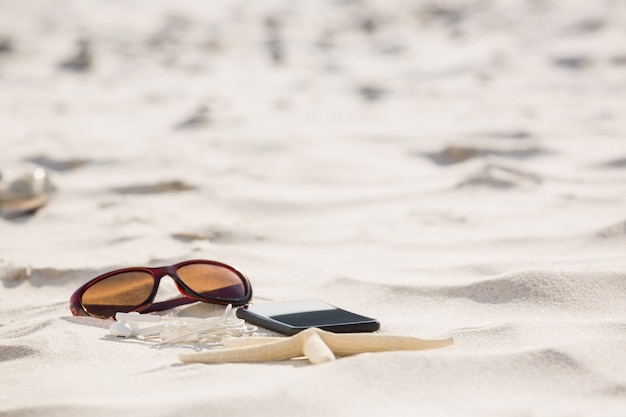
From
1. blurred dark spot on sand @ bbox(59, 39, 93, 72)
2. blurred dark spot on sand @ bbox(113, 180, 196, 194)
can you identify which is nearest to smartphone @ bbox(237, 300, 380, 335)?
blurred dark spot on sand @ bbox(113, 180, 196, 194)

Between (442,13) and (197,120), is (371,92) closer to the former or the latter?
(197,120)

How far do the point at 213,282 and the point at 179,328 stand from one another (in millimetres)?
344

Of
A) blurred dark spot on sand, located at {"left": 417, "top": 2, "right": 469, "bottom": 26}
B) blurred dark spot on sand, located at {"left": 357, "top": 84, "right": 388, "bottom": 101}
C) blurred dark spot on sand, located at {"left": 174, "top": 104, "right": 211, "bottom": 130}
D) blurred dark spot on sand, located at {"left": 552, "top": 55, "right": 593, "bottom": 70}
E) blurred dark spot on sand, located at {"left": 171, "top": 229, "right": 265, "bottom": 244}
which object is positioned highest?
blurred dark spot on sand, located at {"left": 417, "top": 2, "right": 469, "bottom": 26}

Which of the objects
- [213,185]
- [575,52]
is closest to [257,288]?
[213,185]

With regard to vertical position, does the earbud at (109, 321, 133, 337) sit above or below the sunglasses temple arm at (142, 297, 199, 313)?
below

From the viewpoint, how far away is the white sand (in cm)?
168

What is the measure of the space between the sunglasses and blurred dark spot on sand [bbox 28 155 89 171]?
2.27m

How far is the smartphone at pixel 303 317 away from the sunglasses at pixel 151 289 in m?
0.12

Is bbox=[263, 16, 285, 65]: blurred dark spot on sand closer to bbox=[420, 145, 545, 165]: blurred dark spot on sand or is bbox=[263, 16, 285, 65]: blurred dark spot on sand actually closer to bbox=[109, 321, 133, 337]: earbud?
bbox=[420, 145, 545, 165]: blurred dark spot on sand

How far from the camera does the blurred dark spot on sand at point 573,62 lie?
6.79 metres

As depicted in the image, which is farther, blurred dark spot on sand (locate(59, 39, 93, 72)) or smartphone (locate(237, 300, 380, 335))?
blurred dark spot on sand (locate(59, 39, 93, 72))

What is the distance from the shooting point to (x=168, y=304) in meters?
2.45

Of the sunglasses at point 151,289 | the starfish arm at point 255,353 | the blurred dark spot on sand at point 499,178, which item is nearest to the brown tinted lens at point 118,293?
the sunglasses at point 151,289

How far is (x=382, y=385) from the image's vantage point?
1607 millimetres
